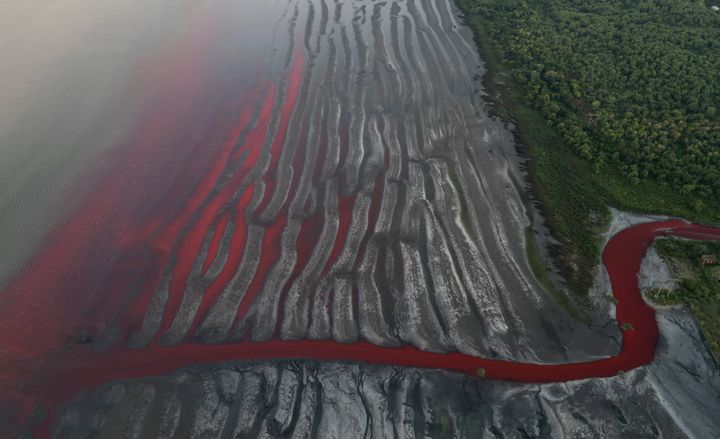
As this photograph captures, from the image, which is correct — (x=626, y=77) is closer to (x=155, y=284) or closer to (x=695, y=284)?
(x=695, y=284)

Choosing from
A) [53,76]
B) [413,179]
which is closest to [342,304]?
[413,179]

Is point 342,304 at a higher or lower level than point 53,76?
lower

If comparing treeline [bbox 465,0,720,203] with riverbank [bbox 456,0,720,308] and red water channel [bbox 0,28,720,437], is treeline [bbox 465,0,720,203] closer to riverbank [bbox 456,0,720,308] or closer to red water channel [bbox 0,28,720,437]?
riverbank [bbox 456,0,720,308]

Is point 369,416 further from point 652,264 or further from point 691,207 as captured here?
point 691,207

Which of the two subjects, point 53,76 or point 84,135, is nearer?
point 84,135

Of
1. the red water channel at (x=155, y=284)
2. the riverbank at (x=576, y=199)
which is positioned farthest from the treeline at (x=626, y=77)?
the red water channel at (x=155, y=284)

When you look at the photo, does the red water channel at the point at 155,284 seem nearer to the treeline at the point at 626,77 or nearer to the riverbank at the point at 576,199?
the riverbank at the point at 576,199

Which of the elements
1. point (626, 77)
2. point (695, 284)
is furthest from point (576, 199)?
point (626, 77)
